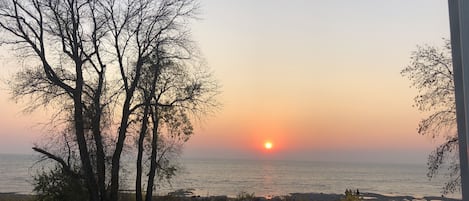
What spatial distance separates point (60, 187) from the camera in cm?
1248

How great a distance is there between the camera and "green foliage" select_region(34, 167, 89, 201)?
12453 millimetres

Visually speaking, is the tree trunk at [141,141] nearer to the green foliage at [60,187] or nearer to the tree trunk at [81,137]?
the tree trunk at [81,137]

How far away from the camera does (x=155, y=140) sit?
14.0 m

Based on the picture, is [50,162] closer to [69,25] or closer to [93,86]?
[93,86]

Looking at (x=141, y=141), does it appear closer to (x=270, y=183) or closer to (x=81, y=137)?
(x=81, y=137)

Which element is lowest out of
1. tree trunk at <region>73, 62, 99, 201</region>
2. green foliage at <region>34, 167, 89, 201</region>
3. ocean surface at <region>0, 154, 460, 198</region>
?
ocean surface at <region>0, 154, 460, 198</region>

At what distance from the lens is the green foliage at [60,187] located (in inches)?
490

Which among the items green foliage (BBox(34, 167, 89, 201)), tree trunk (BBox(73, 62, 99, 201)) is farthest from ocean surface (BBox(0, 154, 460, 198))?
tree trunk (BBox(73, 62, 99, 201))

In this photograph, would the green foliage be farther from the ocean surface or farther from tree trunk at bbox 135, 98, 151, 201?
tree trunk at bbox 135, 98, 151, 201

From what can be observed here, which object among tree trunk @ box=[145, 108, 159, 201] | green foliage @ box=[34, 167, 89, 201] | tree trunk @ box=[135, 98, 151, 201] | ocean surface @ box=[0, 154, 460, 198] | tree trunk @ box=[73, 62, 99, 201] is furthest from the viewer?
ocean surface @ box=[0, 154, 460, 198]

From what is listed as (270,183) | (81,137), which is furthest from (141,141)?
(270,183)

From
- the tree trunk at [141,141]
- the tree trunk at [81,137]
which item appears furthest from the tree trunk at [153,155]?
the tree trunk at [81,137]

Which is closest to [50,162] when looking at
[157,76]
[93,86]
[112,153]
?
[112,153]

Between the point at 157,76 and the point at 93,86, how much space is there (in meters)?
1.77
